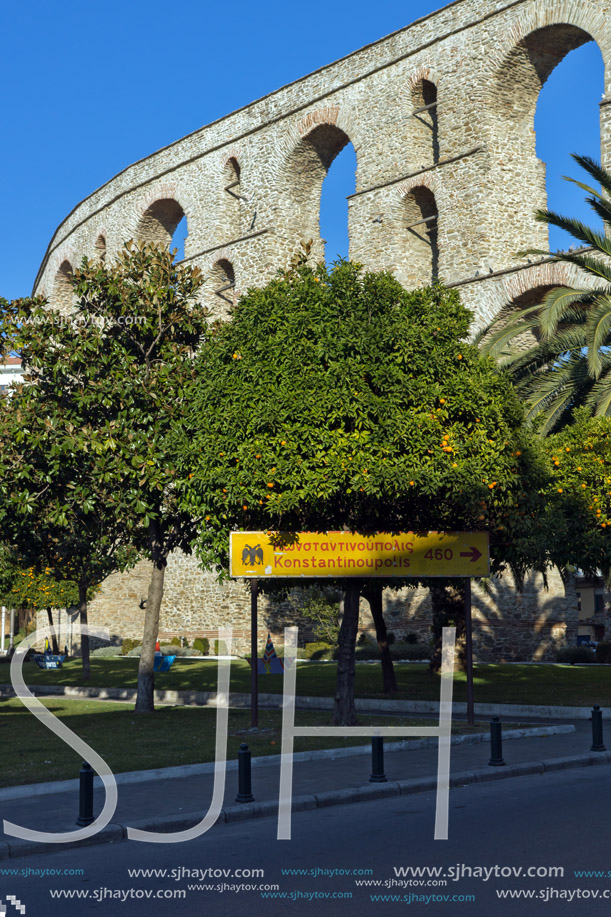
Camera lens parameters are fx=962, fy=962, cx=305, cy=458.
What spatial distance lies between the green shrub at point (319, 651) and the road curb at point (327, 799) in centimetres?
2323

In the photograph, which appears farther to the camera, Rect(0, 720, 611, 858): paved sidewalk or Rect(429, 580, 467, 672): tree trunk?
Rect(429, 580, 467, 672): tree trunk

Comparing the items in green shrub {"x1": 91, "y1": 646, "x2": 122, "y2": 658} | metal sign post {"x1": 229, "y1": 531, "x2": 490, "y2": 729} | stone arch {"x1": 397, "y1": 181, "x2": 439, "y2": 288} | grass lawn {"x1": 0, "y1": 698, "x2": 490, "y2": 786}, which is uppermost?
stone arch {"x1": 397, "y1": 181, "x2": 439, "y2": 288}

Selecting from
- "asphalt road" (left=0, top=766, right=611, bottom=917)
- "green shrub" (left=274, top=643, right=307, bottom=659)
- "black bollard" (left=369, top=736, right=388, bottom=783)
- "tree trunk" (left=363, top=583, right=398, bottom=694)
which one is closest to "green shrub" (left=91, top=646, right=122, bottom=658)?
"green shrub" (left=274, top=643, right=307, bottom=659)

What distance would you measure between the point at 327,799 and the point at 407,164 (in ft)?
94.9

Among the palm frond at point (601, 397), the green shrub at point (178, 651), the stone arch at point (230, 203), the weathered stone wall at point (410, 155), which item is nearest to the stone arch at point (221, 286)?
the weathered stone wall at point (410, 155)

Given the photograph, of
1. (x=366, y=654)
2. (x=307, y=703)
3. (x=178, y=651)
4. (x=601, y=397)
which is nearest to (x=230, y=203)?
(x=178, y=651)

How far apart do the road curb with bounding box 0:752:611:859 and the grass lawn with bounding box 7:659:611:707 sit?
7.15 metres

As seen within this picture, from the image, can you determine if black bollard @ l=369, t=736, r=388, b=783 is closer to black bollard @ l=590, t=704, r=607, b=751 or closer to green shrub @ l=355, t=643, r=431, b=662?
black bollard @ l=590, t=704, r=607, b=751

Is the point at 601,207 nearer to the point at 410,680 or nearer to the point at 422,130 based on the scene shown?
the point at 410,680

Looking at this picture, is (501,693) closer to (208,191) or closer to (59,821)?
(59,821)

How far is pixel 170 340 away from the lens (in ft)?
Result: 67.1

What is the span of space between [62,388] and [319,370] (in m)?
6.66

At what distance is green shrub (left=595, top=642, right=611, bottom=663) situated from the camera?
100 feet

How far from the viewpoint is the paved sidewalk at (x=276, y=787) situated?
8828 mm
